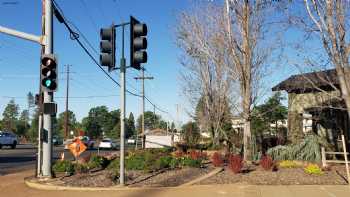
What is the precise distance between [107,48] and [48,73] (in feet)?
8.06

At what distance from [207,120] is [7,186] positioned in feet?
52.7

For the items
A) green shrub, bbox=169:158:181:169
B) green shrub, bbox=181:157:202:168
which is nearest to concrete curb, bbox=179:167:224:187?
green shrub, bbox=181:157:202:168

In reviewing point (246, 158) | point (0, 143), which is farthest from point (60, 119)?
point (246, 158)

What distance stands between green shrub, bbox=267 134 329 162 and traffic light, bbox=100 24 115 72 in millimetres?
9278

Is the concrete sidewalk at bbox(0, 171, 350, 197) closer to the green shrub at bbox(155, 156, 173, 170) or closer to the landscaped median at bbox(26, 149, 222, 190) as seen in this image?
the landscaped median at bbox(26, 149, 222, 190)

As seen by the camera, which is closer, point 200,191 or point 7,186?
point 200,191

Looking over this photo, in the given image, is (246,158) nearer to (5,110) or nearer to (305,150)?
(305,150)

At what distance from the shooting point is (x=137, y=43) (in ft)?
36.3

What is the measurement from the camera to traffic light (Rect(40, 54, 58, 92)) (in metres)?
12.7

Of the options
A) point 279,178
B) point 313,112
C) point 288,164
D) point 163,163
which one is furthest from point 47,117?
point 313,112

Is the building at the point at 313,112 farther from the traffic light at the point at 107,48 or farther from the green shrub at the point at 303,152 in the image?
the traffic light at the point at 107,48

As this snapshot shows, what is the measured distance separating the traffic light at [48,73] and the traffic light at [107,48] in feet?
7.30

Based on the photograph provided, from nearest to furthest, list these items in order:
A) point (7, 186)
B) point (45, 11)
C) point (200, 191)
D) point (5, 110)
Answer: point (200, 191) → point (7, 186) → point (45, 11) → point (5, 110)

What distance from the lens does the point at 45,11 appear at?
13.9 metres
